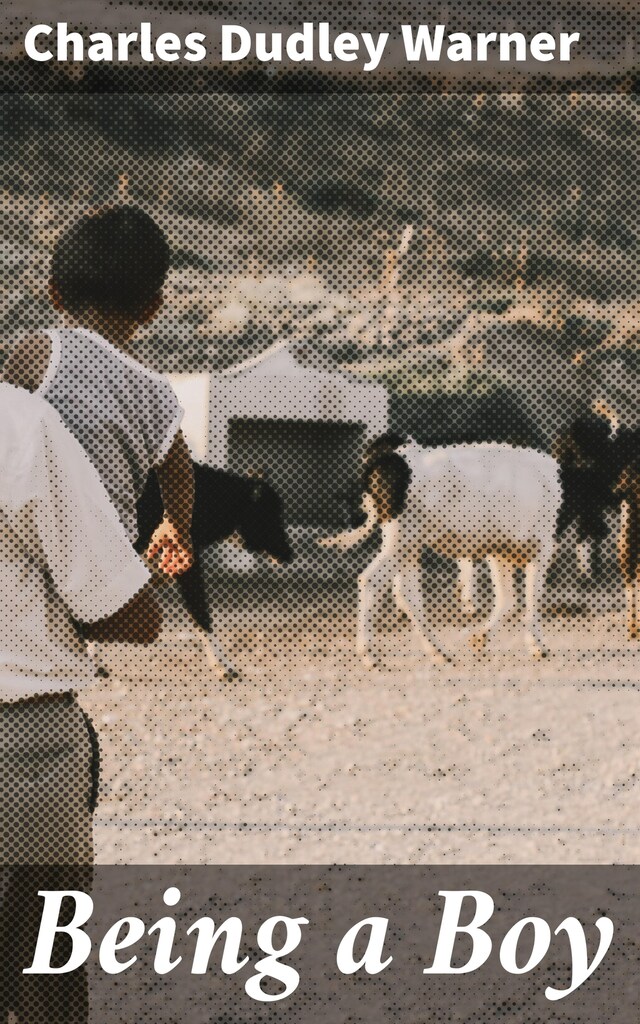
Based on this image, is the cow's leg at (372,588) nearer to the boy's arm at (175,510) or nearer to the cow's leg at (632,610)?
the cow's leg at (632,610)

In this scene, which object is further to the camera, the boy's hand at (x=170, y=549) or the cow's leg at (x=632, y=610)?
the cow's leg at (x=632, y=610)

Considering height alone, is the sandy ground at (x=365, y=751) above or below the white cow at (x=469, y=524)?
below

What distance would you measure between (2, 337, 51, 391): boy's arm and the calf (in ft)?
7.87

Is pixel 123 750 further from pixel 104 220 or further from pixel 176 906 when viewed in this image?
pixel 104 220

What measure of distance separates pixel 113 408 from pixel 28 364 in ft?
0.35

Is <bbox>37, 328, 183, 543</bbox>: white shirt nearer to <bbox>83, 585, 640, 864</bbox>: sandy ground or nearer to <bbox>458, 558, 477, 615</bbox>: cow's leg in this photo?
<bbox>83, 585, 640, 864</bbox>: sandy ground

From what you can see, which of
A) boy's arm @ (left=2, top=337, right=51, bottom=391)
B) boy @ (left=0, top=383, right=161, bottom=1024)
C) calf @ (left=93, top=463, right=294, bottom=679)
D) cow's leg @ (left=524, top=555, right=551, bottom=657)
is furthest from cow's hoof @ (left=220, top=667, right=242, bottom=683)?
boy's arm @ (left=2, top=337, right=51, bottom=391)

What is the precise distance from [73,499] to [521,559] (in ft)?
10.8

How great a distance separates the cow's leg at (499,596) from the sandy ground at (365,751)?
0.05 metres

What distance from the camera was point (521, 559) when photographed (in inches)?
177

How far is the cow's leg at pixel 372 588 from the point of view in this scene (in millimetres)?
4246

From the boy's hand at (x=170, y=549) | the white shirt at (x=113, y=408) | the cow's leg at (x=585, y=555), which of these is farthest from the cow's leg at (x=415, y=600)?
the white shirt at (x=113, y=408)

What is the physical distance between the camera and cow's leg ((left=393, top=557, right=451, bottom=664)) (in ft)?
13.7

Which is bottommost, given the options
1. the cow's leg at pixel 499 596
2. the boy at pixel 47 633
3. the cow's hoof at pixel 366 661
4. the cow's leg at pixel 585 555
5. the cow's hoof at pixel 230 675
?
the cow's hoof at pixel 230 675
